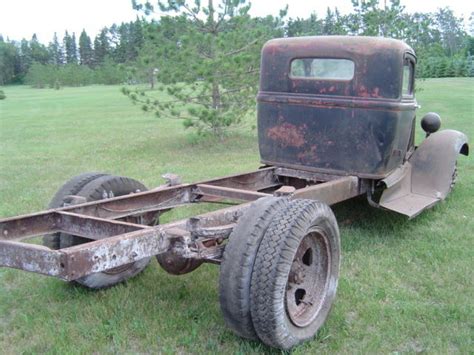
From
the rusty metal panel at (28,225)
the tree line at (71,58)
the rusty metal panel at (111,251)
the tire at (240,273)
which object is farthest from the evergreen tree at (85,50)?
the tire at (240,273)

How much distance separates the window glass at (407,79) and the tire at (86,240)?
269 centimetres

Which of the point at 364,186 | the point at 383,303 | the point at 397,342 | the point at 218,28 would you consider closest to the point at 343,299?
the point at 383,303

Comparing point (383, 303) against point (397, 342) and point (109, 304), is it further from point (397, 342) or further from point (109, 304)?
point (109, 304)

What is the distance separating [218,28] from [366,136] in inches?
298

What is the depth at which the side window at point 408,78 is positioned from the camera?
5.29 meters

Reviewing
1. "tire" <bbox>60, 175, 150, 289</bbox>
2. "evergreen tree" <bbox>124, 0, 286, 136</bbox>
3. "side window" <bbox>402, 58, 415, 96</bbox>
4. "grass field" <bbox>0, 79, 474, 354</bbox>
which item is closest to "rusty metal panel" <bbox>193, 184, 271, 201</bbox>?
"tire" <bbox>60, 175, 150, 289</bbox>

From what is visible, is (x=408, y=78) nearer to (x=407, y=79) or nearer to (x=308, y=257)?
(x=407, y=79)

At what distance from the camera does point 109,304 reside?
12.9 feet

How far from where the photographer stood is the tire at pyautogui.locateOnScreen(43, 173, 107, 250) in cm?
413

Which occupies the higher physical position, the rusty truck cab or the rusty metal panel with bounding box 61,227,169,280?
the rusty truck cab

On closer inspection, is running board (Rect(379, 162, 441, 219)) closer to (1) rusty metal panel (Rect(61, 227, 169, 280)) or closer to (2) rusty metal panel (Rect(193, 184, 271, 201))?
(2) rusty metal panel (Rect(193, 184, 271, 201))

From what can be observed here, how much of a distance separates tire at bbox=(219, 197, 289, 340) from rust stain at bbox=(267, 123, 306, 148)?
92.9 inches

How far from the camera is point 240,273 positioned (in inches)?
120

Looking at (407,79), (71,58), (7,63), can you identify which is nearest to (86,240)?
(407,79)
